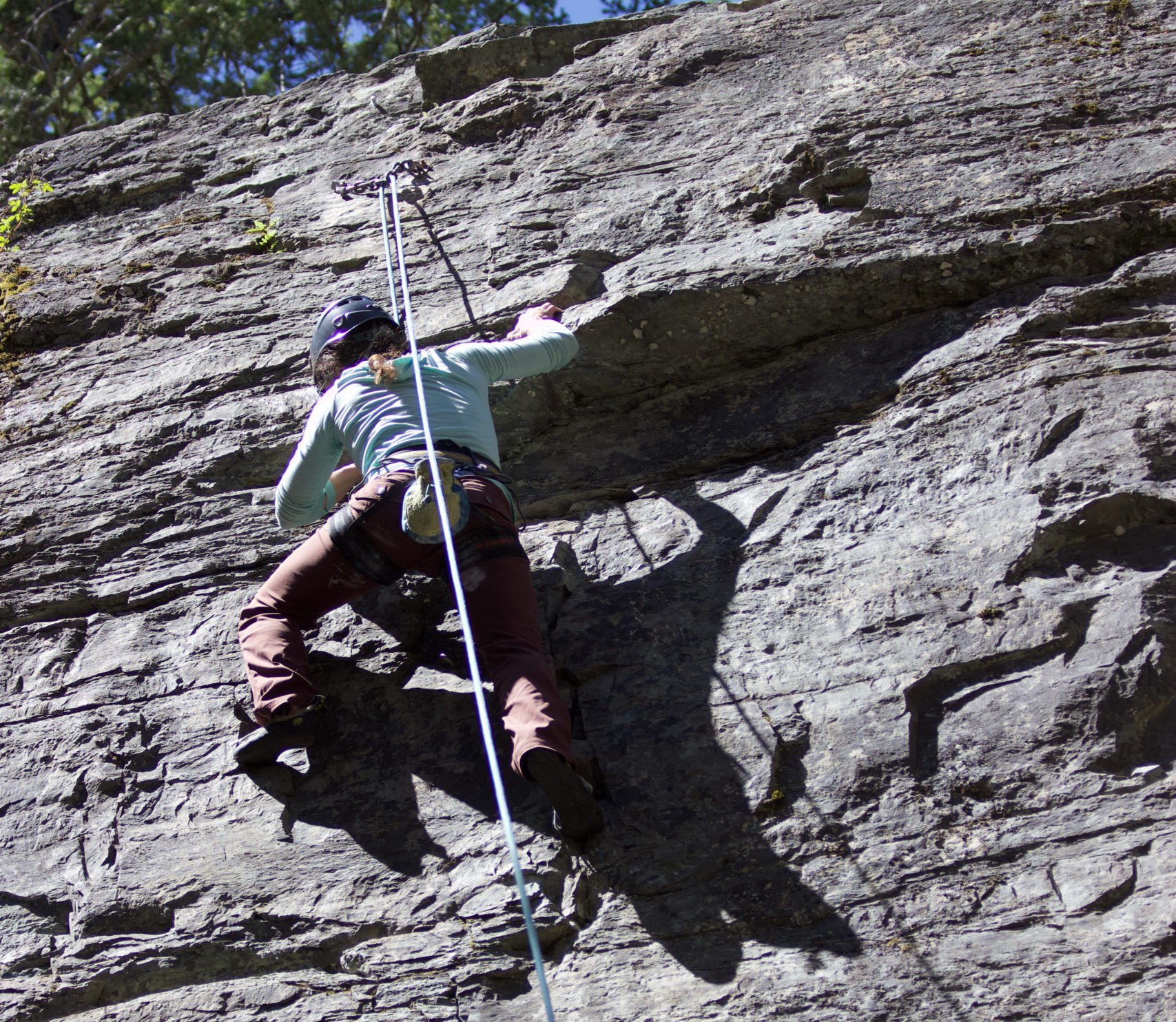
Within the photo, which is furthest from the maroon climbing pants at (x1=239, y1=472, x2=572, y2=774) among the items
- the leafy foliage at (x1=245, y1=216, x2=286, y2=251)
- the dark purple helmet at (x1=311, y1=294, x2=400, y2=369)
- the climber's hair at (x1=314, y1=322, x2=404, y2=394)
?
the leafy foliage at (x1=245, y1=216, x2=286, y2=251)

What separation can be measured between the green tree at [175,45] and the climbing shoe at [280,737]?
458 inches

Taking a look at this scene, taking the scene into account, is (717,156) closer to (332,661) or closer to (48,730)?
(332,661)

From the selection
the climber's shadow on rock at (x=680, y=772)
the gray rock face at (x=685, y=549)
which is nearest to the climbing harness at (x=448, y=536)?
the gray rock face at (x=685, y=549)

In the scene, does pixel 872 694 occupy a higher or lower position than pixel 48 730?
lower

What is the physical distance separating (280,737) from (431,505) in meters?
1.03

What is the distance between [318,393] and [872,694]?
2.82 meters

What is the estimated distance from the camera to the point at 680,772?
3.83m

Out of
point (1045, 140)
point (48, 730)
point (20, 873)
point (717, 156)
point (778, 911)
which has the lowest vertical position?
point (778, 911)

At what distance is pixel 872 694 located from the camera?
382 centimetres

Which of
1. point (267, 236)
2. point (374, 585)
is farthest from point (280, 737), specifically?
point (267, 236)

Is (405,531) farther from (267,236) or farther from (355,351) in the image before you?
(267,236)

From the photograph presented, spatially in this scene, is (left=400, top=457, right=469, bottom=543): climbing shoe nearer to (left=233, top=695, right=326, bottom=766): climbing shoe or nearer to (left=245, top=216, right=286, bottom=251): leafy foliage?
(left=233, top=695, right=326, bottom=766): climbing shoe

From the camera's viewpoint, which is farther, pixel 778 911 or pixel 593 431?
pixel 593 431

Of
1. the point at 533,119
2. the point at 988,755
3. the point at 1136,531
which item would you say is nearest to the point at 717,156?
the point at 533,119
